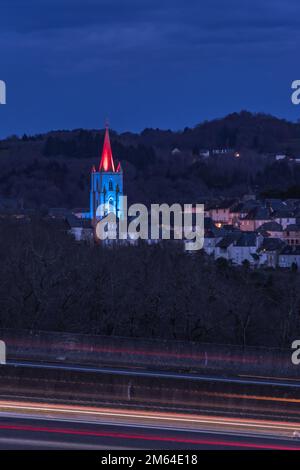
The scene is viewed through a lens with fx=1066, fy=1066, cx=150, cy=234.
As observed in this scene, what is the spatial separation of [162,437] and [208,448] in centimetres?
69

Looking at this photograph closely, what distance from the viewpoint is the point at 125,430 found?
12.2m

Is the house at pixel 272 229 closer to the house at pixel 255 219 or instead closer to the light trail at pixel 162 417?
the house at pixel 255 219

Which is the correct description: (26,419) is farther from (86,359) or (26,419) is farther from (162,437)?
(86,359)

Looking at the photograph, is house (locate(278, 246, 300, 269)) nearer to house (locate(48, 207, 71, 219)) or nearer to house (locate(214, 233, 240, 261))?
house (locate(214, 233, 240, 261))

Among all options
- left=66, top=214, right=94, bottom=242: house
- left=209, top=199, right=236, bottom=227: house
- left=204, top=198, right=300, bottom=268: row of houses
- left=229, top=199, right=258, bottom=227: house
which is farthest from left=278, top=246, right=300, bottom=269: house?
left=209, top=199, right=236, bottom=227: house

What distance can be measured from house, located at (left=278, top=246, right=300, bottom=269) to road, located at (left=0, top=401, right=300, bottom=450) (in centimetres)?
3805

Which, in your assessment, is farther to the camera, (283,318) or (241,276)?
(241,276)

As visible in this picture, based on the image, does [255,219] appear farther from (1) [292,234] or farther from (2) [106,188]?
(2) [106,188]

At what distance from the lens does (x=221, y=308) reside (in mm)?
25359

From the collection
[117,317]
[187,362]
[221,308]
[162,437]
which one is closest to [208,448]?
[162,437]

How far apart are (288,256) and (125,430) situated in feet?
133

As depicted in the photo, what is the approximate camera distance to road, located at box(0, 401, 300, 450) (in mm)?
11477

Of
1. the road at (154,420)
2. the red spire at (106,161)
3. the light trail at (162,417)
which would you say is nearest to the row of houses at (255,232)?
the red spire at (106,161)
